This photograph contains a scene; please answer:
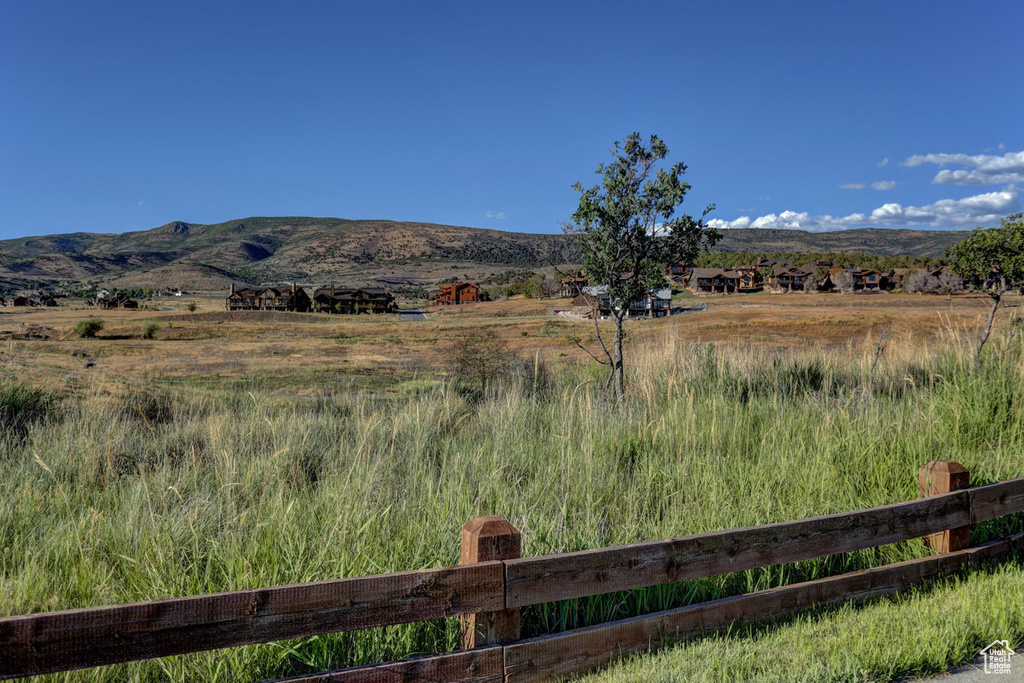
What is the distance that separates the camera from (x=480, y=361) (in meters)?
13.1

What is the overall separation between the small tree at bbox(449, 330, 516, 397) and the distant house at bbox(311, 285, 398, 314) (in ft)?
196

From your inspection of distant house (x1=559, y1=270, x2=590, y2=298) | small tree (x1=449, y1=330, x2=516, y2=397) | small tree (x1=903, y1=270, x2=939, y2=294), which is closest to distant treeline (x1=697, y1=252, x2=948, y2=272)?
small tree (x1=903, y1=270, x2=939, y2=294)

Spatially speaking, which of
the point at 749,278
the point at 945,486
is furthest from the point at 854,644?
the point at 749,278

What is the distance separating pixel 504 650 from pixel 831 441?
4358 mm

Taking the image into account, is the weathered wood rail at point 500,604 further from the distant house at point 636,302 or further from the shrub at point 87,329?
the shrub at point 87,329

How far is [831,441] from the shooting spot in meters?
6.39

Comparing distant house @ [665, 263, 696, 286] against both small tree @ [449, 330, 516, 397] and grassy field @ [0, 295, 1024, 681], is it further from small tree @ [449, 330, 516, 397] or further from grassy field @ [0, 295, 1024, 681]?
small tree @ [449, 330, 516, 397]

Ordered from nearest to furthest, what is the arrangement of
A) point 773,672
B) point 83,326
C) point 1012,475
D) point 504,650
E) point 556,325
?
1. point 504,650
2. point 773,672
3. point 1012,475
4. point 83,326
5. point 556,325

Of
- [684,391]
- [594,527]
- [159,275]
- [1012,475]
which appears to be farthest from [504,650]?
[159,275]

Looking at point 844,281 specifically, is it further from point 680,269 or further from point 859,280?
point 680,269

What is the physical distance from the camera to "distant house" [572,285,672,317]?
32.2ft

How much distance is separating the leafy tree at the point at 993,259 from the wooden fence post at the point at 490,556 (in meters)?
9.67

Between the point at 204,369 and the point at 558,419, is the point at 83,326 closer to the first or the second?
the point at 204,369

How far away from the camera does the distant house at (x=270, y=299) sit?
74438 mm
